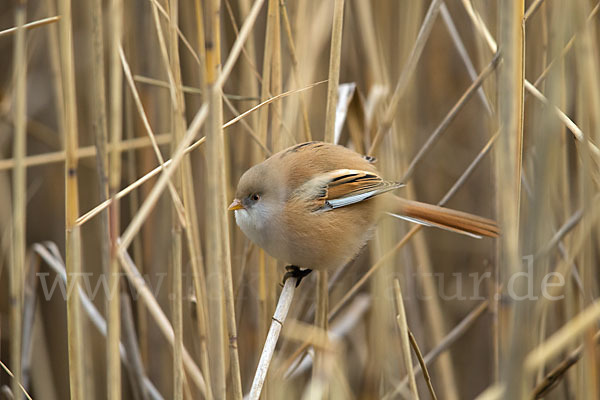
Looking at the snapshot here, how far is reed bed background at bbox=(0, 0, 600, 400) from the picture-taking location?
1.14 metres

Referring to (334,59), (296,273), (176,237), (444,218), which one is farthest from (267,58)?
(444,218)

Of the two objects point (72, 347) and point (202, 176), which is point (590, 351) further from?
point (202, 176)

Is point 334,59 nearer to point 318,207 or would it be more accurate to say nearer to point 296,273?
point 318,207

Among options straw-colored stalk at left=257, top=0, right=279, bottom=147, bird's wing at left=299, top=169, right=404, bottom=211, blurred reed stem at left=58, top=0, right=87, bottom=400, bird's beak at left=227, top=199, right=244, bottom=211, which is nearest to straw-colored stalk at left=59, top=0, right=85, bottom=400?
blurred reed stem at left=58, top=0, right=87, bottom=400

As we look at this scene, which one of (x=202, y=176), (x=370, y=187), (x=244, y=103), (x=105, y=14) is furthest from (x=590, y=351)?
(x=105, y=14)

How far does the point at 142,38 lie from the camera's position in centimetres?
256

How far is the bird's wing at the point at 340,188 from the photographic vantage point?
202cm

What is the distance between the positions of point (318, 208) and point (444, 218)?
420 millimetres

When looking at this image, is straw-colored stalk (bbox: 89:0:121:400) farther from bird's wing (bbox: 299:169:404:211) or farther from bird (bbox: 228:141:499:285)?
bird's wing (bbox: 299:169:404:211)

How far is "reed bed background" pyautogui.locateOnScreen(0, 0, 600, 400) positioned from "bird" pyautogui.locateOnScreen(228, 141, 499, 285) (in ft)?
0.27

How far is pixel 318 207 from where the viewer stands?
2.03 metres

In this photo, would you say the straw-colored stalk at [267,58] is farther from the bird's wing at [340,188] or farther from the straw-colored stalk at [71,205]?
the straw-colored stalk at [71,205]

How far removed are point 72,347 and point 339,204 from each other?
3.29 feet

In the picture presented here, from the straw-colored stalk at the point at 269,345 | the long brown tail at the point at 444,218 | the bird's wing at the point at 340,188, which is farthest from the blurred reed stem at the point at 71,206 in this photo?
the long brown tail at the point at 444,218
